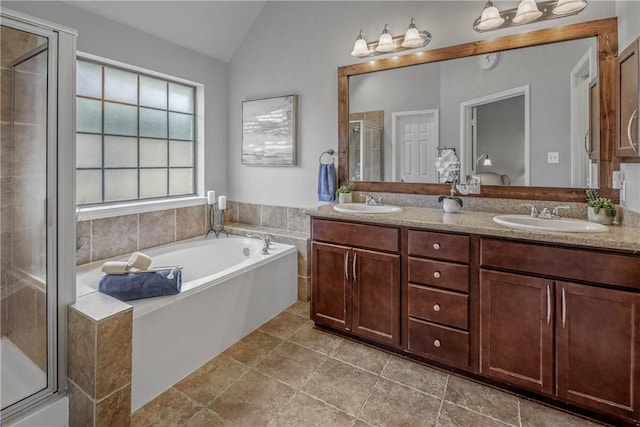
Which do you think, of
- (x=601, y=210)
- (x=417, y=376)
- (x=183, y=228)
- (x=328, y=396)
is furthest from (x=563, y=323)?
(x=183, y=228)

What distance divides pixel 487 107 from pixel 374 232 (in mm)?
1172

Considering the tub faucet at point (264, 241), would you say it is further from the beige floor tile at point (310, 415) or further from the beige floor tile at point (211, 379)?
the beige floor tile at point (310, 415)

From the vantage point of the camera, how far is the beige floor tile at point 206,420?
5.34 ft

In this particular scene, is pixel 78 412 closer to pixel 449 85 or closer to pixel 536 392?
pixel 536 392

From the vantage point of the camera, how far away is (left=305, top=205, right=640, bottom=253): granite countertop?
60.0 inches

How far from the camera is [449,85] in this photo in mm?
2445

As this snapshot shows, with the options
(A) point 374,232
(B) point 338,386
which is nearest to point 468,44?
(A) point 374,232

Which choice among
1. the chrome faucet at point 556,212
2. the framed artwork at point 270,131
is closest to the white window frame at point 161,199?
the framed artwork at point 270,131

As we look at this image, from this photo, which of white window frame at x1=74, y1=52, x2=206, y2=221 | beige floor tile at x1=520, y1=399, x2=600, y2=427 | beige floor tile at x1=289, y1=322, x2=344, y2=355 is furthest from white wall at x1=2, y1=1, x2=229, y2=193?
beige floor tile at x1=520, y1=399, x2=600, y2=427

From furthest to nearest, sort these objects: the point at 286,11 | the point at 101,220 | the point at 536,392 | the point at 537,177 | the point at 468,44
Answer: the point at 286,11 < the point at 101,220 < the point at 468,44 < the point at 537,177 < the point at 536,392

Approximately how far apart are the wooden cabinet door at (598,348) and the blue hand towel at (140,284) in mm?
2069

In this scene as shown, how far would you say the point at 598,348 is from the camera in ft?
5.19

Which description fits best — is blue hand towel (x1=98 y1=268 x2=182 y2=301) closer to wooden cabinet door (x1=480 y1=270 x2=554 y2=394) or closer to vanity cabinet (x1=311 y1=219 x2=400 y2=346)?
vanity cabinet (x1=311 y1=219 x2=400 y2=346)

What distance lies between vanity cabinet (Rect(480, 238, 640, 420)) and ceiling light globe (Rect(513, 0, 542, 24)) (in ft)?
4.71
